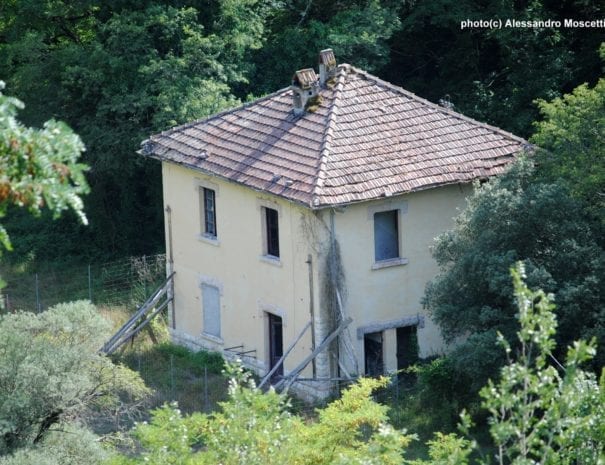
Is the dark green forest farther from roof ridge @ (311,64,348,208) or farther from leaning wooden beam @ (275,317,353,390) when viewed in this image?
leaning wooden beam @ (275,317,353,390)

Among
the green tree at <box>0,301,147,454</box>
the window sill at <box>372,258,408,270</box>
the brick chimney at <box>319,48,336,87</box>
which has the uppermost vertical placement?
the brick chimney at <box>319,48,336,87</box>

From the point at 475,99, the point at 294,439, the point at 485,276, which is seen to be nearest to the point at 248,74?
the point at 475,99

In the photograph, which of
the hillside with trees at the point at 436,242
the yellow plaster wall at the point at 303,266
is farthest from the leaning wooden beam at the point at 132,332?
the hillside with trees at the point at 436,242

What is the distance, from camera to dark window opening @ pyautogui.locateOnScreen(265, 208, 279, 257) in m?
30.4

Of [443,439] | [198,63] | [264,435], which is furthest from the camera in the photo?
[198,63]

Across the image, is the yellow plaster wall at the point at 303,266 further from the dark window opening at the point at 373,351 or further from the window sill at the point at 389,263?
the dark window opening at the point at 373,351

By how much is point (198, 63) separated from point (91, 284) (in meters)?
7.08

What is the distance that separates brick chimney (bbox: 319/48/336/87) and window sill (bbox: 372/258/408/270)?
462 cm

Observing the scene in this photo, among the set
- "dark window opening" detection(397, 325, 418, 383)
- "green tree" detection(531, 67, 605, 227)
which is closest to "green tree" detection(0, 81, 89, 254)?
"green tree" detection(531, 67, 605, 227)

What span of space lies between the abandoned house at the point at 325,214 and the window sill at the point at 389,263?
0.04 metres

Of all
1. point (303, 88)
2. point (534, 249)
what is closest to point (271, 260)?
point (303, 88)

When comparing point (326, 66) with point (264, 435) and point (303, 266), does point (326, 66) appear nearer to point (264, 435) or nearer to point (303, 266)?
point (303, 266)

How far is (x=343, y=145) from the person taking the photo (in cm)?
2966

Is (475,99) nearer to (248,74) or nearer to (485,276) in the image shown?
(248,74)
